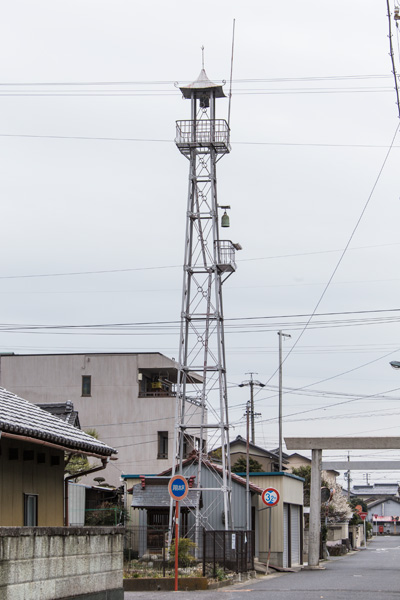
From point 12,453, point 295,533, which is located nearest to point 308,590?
point 12,453

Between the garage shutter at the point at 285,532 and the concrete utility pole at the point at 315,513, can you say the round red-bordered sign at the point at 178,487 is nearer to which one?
the concrete utility pole at the point at 315,513

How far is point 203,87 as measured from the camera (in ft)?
113

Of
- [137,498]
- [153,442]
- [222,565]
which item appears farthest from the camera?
[153,442]

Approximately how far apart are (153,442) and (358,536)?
115 ft

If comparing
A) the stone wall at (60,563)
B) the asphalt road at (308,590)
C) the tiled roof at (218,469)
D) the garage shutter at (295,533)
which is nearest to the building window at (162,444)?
the garage shutter at (295,533)

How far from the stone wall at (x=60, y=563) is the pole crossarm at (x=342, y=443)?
20.6 m

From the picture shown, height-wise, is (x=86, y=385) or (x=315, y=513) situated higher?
(x=86, y=385)

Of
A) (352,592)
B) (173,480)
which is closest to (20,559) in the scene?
(173,480)

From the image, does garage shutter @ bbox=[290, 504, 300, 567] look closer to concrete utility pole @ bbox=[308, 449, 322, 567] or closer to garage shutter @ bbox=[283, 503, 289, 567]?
garage shutter @ bbox=[283, 503, 289, 567]

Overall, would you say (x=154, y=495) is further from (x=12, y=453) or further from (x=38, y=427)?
(x=38, y=427)

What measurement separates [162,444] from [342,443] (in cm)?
2170

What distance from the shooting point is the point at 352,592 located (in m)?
22.6

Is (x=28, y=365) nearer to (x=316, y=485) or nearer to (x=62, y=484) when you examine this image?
(x=316, y=485)

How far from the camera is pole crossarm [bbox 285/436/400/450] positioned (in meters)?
37.7
